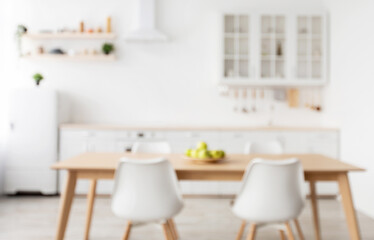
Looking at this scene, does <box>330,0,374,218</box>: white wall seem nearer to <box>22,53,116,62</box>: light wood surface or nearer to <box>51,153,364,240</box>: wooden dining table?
<box>51,153,364,240</box>: wooden dining table

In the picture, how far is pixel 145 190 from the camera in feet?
7.52

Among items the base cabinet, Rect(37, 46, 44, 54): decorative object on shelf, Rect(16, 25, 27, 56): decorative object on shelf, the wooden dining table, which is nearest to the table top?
the wooden dining table

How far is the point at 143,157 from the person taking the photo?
290cm

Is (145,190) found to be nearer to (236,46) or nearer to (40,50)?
(236,46)

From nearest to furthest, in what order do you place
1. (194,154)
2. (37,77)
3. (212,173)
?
(212,173) → (194,154) → (37,77)

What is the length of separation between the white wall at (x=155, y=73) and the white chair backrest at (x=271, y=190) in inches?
123

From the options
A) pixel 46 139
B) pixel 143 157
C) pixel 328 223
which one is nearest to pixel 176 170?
pixel 143 157

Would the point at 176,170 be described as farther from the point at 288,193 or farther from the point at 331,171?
Result: the point at 331,171

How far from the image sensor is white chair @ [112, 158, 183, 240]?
7.43 ft

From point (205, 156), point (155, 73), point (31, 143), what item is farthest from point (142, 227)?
point (155, 73)

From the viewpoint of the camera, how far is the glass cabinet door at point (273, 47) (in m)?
5.10

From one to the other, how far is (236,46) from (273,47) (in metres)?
0.51

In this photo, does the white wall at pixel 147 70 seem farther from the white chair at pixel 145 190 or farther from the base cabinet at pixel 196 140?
the white chair at pixel 145 190

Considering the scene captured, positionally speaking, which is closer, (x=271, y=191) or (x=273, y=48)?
(x=271, y=191)
